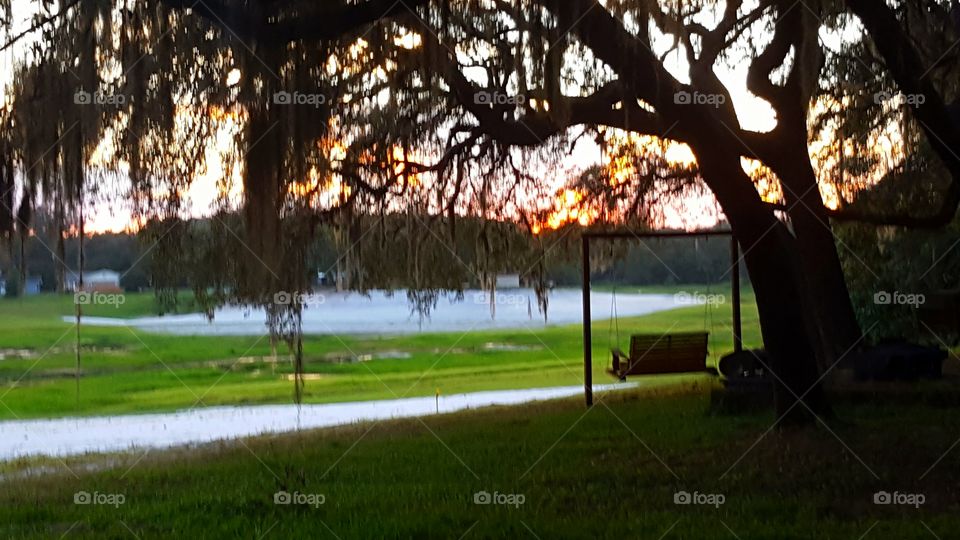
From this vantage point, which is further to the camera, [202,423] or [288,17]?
[202,423]

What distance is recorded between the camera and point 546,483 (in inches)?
196

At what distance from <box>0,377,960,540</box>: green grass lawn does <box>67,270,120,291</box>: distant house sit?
1242 mm

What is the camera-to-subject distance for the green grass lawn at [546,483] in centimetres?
413

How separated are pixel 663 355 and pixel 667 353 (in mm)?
51

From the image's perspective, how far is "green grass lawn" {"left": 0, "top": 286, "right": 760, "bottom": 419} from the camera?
10.0 meters

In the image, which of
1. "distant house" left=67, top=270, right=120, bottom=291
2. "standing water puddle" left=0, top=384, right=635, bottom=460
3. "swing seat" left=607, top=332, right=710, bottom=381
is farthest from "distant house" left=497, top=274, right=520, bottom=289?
"distant house" left=67, top=270, right=120, bottom=291

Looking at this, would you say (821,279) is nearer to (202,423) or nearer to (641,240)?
(641,240)

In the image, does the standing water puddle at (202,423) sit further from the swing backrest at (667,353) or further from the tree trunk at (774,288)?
the tree trunk at (774,288)

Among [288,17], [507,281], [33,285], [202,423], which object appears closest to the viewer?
[288,17]

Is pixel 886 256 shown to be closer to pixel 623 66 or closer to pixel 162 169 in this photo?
pixel 623 66

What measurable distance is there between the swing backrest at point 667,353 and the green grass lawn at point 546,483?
0.82 metres

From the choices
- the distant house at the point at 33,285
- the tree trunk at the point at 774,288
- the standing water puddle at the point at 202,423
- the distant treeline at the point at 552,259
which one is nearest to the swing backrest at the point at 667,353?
the distant treeline at the point at 552,259

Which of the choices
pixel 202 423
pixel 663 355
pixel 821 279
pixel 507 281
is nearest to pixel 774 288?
pixel 663 355

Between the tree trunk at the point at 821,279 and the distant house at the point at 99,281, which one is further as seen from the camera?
the tree trunk at the point at 821,279
